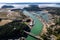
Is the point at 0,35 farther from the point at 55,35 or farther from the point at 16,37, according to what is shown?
the point at 55,35

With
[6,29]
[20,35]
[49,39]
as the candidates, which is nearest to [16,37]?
[20,35]

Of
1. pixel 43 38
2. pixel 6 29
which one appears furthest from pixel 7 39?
pixel 43 38

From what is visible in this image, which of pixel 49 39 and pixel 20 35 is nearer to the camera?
pixel 49 39

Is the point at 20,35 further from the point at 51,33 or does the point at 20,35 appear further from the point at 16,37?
the point at 51,33

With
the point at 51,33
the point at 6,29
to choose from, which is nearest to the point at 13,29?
the point at 6,29

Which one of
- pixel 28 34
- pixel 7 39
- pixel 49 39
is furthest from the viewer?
pixel 28 34

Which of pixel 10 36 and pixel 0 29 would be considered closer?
pixel 10 36

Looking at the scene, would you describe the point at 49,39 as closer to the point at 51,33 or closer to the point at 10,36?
the point at 51,33

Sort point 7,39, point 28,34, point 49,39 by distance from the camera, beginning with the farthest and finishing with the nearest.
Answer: point 28,34 < point 7,39 < point 49,39
